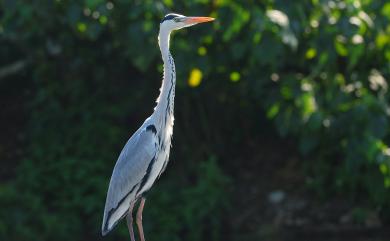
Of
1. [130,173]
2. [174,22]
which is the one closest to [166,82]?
[174,22]

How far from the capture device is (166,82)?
182 inches

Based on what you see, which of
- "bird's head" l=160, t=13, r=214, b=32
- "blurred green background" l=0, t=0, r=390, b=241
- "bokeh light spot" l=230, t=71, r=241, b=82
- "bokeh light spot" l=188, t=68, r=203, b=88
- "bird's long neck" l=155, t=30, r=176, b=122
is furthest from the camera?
"bokeh light spot" l=230, t=71, r=241, b=82

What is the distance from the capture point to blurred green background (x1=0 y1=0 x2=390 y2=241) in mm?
6582

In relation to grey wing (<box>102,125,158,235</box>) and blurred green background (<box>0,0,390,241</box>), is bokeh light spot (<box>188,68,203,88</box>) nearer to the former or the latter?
blurred green background (<box>0,0,390,241</box>)

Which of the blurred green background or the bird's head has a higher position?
the bird's head

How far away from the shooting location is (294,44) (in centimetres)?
638

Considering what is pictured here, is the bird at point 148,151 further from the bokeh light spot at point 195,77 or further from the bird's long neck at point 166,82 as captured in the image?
the bokeh light spot at point 195,77

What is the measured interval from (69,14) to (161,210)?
1.58 m

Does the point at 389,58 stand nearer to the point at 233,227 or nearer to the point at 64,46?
the point at 233,227

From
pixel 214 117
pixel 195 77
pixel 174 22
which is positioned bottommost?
pixel 214 117

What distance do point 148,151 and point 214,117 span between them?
2975mm

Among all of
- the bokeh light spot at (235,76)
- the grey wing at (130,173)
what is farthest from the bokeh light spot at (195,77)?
the grey wing at (130,173)

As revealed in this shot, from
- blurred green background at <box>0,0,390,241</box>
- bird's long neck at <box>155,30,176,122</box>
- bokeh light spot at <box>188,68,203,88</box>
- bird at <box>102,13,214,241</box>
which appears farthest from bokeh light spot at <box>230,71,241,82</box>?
bird's long neck at <box>155,30,176,122</box>

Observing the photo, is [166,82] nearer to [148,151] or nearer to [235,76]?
[148,151]
